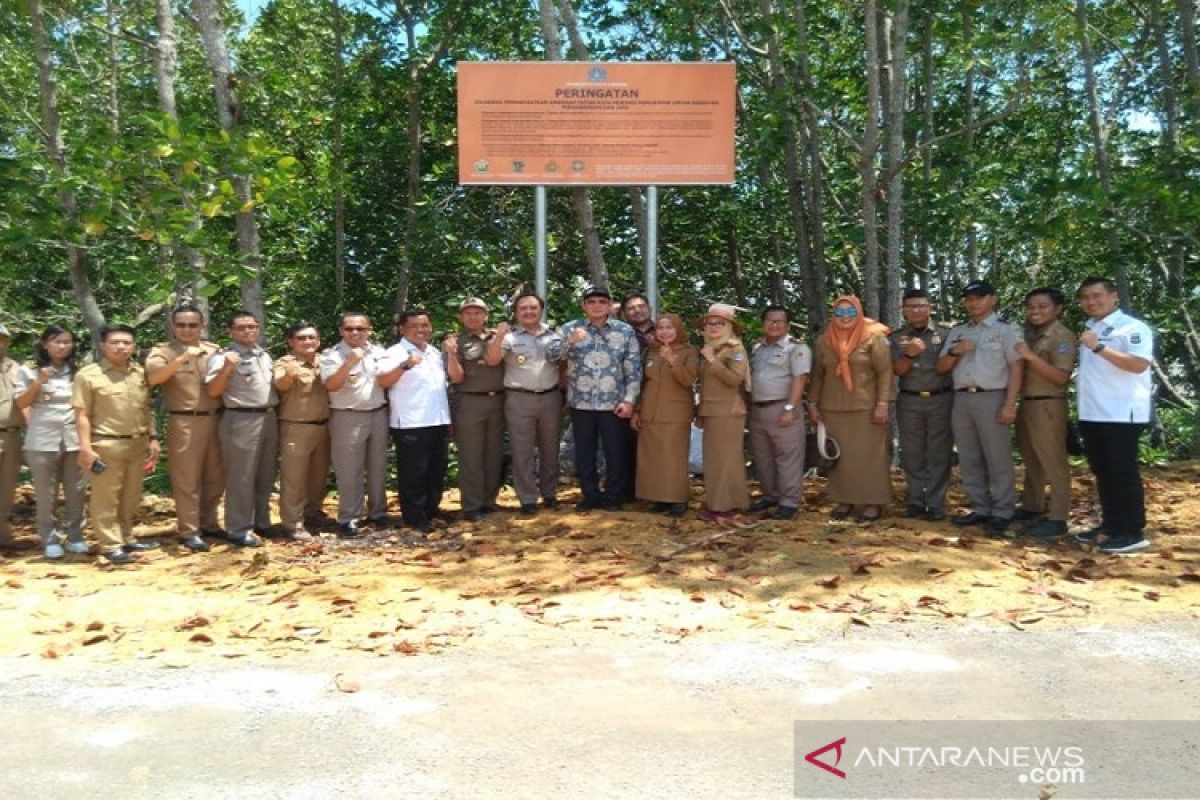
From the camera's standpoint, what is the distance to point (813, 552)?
20.5 ft

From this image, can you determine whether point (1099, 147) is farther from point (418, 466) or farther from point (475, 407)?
point (418, 466)

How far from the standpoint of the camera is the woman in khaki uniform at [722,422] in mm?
7141

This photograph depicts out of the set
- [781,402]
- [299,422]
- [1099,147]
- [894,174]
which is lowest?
[299,422]

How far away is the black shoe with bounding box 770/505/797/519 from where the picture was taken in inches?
288

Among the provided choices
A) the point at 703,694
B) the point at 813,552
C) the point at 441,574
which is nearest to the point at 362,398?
the point at 441,574

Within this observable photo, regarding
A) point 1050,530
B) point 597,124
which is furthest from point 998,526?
point 597,124

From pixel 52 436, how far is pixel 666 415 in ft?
13.5

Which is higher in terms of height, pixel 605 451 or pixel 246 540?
pixel 605 451

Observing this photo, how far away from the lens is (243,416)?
6742mm

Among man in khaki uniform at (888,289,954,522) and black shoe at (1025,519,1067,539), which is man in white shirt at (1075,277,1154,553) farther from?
man in khaki uniform at (888,289,954,522)

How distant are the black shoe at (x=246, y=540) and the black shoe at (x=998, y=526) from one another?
494cm

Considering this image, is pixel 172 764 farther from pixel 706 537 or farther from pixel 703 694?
pixel 706 537

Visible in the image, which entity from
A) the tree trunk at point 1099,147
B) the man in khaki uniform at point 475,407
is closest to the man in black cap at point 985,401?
the tree trunk at point 1099,147

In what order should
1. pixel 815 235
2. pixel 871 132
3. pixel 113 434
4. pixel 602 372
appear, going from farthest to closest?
pixel 815 235
pixel 871 132
pixel 602 372
pixel 113 434
